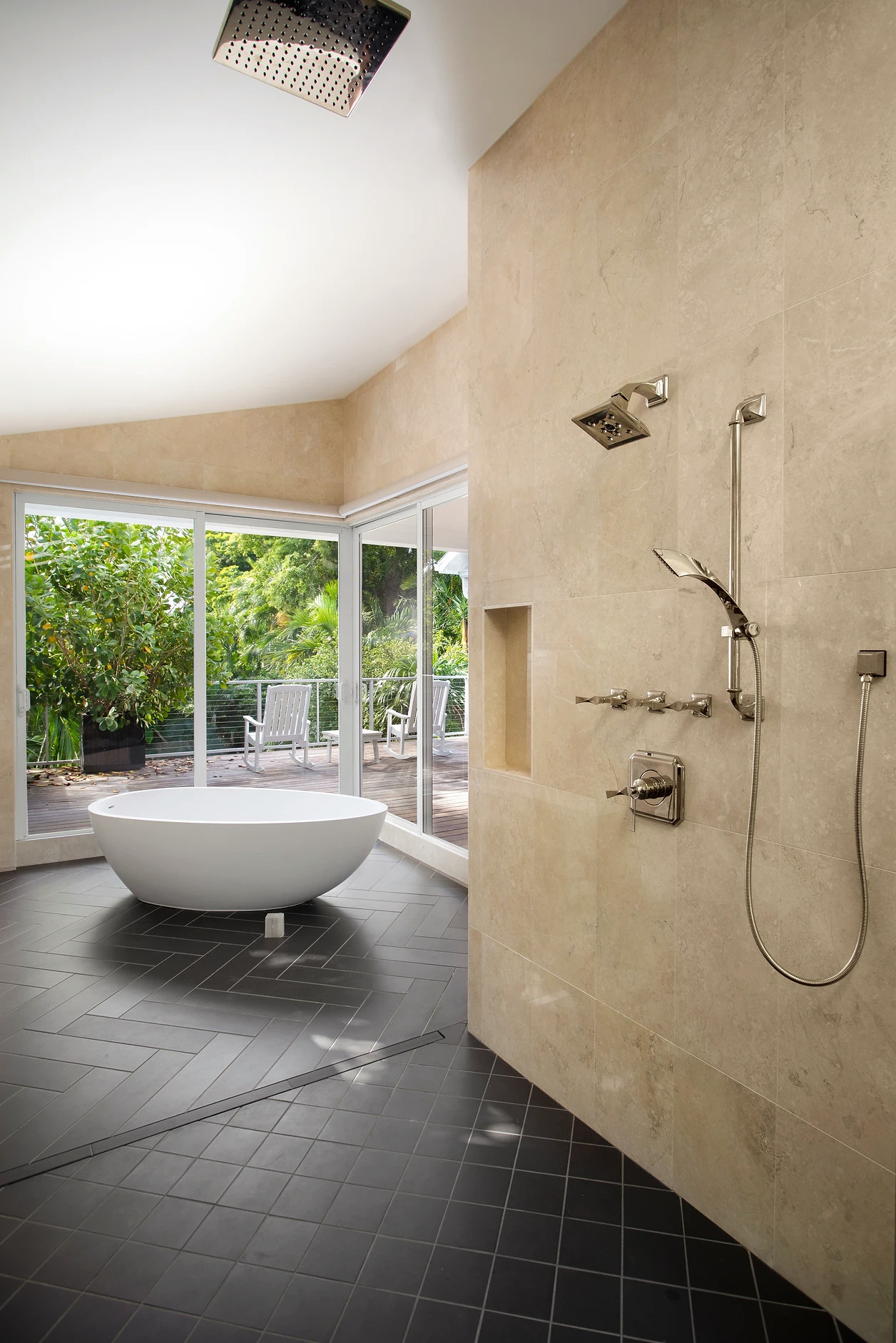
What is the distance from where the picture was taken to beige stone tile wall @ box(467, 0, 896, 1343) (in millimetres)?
1480

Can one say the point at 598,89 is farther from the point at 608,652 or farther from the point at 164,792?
the point at 164,792

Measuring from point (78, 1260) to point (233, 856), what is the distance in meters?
1.98

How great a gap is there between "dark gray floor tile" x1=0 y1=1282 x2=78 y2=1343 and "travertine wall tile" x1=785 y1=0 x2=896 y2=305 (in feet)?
8.46

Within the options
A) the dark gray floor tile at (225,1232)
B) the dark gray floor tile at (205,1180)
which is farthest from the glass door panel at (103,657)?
the dark gray floor tile at (225,1232)

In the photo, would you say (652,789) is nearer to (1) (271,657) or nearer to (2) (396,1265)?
(2) (396,1265)

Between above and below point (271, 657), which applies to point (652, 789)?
below

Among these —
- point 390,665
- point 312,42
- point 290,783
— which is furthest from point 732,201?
point 290,783

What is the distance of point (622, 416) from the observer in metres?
1.90

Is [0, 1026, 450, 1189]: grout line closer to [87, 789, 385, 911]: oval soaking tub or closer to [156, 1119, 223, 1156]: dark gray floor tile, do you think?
[156, 1119, 223, 1156]: dark gray floor tile

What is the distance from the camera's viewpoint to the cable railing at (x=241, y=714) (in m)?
5.31

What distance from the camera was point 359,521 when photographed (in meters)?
5.87

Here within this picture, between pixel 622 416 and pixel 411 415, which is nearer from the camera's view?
pixel 622 416

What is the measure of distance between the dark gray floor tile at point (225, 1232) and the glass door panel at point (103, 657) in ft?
12.0

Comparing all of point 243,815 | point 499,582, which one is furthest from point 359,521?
point 499,582
